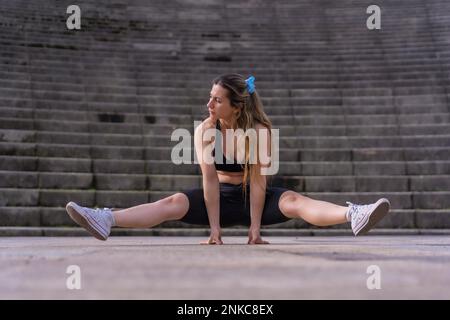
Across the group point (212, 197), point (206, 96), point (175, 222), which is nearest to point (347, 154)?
point (175, 222)

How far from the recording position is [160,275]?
181 cm

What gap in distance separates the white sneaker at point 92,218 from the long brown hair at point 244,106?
0.80 m

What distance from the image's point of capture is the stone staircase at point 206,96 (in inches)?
213

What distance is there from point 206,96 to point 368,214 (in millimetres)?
4429

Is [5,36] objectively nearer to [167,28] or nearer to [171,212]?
[167,28]

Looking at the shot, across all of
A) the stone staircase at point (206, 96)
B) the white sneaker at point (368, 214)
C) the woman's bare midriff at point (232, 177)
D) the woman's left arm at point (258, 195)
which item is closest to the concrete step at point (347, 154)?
the stone staircase at point (206, 96)

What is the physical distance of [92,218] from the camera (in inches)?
124

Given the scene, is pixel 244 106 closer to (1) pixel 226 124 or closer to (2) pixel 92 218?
(1) pixel 226 124

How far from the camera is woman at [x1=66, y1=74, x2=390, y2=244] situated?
337cm

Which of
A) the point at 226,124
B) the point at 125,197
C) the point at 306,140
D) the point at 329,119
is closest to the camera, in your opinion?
the point at 226,124

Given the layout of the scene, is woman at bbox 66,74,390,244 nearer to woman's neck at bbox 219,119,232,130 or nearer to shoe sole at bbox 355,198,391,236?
woman's neck at bbox 219,119,232,130

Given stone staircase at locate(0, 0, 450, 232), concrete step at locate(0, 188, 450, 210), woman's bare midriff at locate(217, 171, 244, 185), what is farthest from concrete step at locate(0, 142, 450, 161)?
woman's bare midriff at locate(217, 171, 244, 185)
